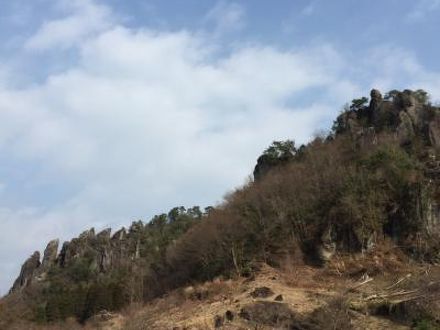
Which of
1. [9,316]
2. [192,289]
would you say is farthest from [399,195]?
[9,316]

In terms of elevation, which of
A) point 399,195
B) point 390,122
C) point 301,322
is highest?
point 390,122

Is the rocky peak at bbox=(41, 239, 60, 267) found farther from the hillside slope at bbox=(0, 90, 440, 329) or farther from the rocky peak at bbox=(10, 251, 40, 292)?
the hillside slope at bbox=(0, 90, 440, 329)

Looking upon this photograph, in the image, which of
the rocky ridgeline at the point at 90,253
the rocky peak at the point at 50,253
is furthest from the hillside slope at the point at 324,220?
the rocky peak at the point at 50,253

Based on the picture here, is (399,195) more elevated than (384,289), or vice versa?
(399,195)

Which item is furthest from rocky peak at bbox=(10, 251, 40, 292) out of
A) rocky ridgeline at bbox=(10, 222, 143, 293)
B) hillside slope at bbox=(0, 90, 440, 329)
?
hillside slope at bbox=(0, 90, 440, 329)

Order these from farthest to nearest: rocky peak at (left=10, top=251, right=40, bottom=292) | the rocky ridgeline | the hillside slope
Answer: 1. rocky peak at (left=10, top=251, right=40, bottom=292)
2. the rocky ridgeline
3. the hillside slope

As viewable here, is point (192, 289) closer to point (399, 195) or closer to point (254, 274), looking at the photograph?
point (254, 274)

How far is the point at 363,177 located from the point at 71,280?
192 feet

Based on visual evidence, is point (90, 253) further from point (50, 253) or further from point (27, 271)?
point (27, 271)

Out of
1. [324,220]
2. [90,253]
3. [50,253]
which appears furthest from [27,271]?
[324,220]

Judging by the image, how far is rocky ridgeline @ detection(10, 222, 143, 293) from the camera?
9844 cm

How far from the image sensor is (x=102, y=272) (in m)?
96.3

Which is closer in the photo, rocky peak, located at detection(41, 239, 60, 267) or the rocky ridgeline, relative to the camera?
the rocky ridgeline

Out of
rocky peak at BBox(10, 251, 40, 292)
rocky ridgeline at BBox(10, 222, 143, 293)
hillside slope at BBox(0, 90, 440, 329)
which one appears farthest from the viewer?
rocky peak at BBox(10, 251, 40, 292)
